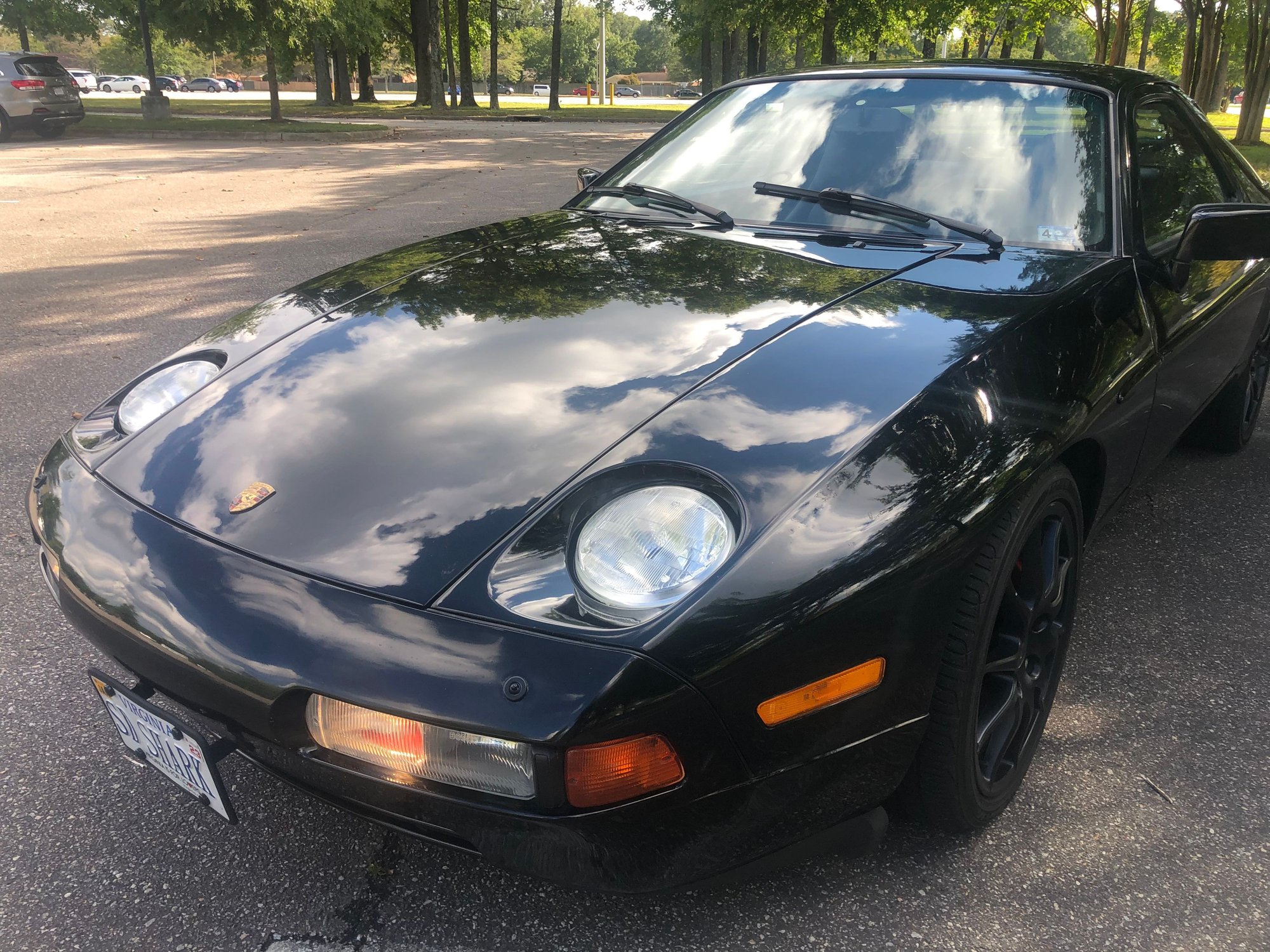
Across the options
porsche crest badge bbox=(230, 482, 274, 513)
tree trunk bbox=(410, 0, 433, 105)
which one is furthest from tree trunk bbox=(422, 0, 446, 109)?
porsche crest badge bbox=(230, 482, 274, 513)

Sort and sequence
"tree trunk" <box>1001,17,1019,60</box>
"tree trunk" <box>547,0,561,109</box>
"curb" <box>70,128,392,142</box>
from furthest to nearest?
"tree trunk" <box>547,0,561,109</box>, "tree trunk" <box>1001,17,1019,60</box>, "curb" <box>70,128,392,142</box>

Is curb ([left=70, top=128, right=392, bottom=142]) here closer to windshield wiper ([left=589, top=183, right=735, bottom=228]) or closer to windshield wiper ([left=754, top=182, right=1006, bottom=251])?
windshield wiper ([left=589, top=183, right=735, bottom=228])

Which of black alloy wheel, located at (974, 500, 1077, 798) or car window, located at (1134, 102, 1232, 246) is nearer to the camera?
black alloy wheel, located at (974, 500, 1077, 798)

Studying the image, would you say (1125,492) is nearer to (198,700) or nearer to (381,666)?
(381,666)

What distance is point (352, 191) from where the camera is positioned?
10430mm

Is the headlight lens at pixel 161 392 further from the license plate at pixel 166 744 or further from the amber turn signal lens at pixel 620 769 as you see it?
the amber turn signal lens at pixel 620 769

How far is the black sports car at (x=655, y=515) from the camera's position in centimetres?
125

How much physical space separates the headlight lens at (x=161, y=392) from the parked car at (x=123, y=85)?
2365 inches

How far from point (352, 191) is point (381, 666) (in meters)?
10.2

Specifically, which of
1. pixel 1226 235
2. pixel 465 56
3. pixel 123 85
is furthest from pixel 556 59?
pixel 123 85

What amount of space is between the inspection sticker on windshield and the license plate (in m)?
2.06

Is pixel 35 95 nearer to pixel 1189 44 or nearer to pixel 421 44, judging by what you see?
pixel 421 44

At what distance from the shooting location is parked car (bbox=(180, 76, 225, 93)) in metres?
64.3

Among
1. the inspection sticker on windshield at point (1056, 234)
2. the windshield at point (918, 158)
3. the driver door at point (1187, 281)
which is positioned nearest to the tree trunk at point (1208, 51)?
the driver door at point (1187, 281)
